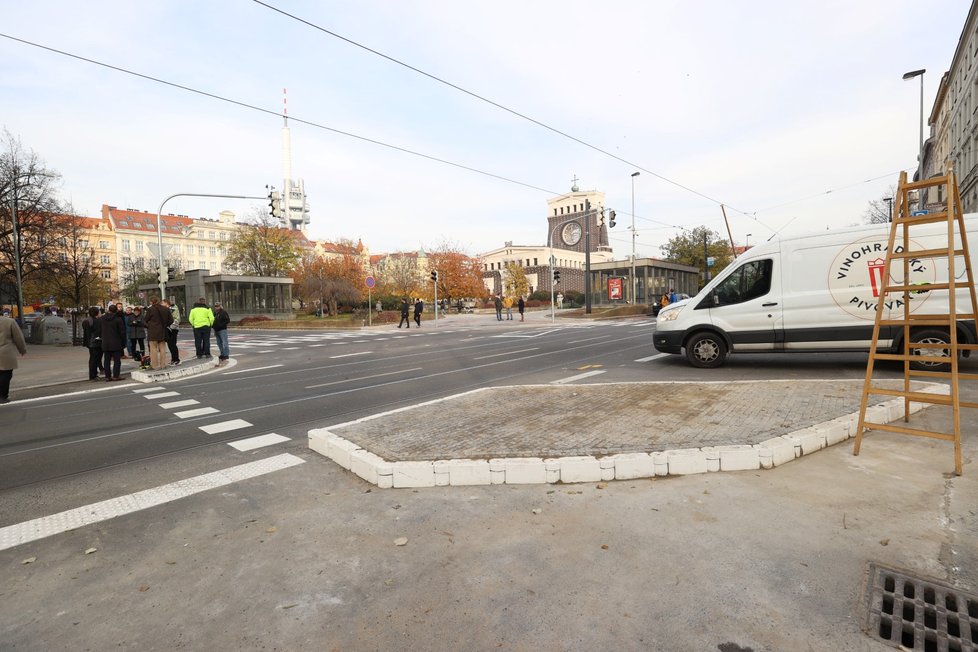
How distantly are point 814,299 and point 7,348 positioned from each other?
49.0ft

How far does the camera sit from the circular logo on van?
845 centimetres

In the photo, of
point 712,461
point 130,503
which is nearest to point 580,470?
point 712,461

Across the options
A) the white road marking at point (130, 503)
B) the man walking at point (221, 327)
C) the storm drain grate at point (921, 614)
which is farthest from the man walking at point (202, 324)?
the storm drain grate at point (921, 614)

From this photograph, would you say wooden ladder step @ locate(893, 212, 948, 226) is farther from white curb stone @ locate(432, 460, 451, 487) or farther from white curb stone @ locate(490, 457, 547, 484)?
white curb stone @ locate(432, 460, 451, 487)

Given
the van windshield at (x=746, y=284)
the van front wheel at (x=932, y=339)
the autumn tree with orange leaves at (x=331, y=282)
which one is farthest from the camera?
the autumn tree with orange leaves at (x=331, y=282)

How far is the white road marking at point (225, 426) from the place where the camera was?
6402 millimetres

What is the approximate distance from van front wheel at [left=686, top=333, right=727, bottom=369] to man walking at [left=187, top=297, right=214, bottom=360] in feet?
43.7

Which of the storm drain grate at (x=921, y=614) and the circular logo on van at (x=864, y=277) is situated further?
the circular logo on van at (x=864, y=277)

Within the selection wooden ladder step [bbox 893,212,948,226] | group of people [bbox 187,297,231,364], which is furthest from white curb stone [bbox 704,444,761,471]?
group of people [bbox 187,297,231,364]

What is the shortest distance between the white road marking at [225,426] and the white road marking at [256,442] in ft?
2.38

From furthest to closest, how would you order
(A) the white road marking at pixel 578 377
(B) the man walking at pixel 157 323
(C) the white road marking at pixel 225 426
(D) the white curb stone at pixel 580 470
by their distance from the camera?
(B) the man walking at pixel 157 323
(A) the white road marking at pixel 578 377
(C) the white road marking at pixel 225 426
(D) the white curb stone at pixel 580 470

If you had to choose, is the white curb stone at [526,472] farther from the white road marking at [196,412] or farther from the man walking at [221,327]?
the man walking at [221,327]

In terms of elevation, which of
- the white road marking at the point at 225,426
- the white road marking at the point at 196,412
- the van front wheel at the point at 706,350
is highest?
the van front wheel at the point at 706,350

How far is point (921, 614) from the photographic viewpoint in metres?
2.31
